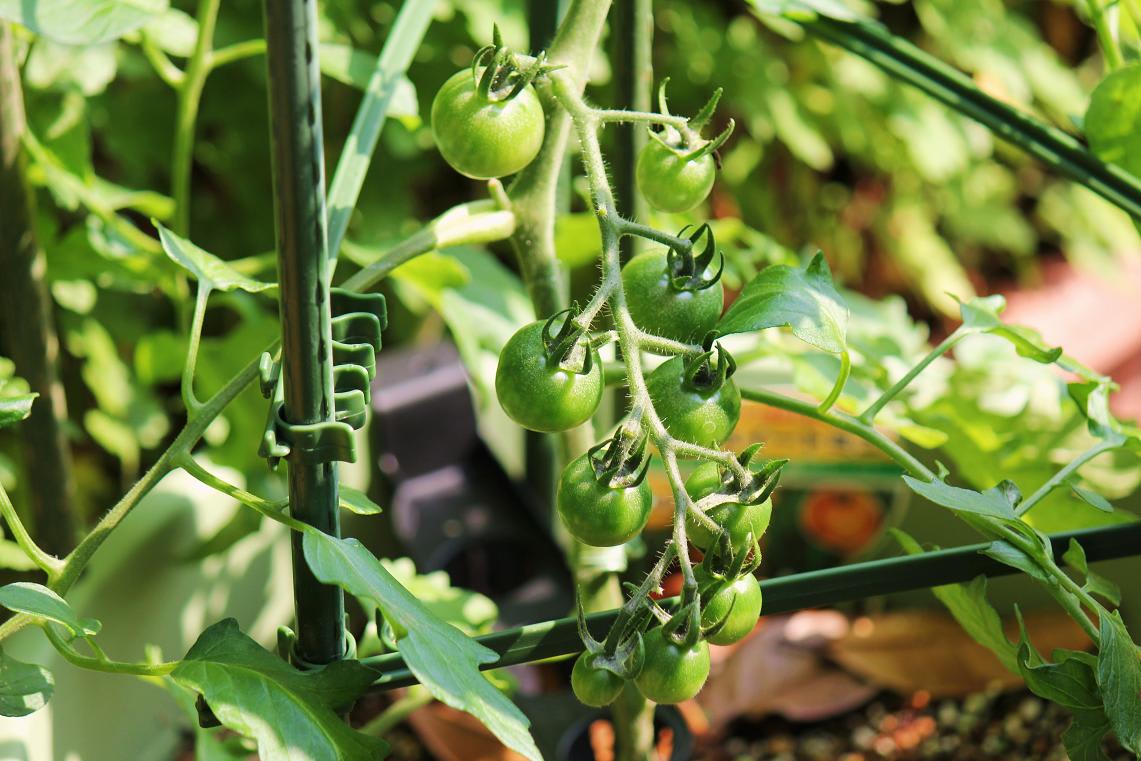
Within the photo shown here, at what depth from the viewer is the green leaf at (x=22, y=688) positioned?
0.48 metres

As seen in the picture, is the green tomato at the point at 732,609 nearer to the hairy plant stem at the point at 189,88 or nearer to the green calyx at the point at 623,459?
the green calyx at the point at 623,459

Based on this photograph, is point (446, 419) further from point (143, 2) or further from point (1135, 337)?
point (1135, 337)

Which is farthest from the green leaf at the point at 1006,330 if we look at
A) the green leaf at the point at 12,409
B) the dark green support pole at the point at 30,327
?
the dark green support pole at the point at 30,327

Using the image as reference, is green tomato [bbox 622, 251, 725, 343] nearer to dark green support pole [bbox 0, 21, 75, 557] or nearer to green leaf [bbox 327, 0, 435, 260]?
green leaf [bbox 327, 0, 435, 260]

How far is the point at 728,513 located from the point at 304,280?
175mm

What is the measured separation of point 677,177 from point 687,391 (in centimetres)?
9

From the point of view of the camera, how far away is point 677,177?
1.59 ft

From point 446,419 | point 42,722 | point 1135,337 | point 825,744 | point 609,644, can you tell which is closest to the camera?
point 609,644

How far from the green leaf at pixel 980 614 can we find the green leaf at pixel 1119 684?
44 mm

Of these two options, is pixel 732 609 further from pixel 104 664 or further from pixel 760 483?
pixel 104 664

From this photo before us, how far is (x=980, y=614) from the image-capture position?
54 centimetres

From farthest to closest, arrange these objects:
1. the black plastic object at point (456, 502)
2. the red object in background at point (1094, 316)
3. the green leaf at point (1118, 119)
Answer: the red object in background at point (1094, 316), the black plastic object at point (456, 502), the green leaf at point (1118, 119)

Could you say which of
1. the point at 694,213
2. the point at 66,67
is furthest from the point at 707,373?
the point at 694,213

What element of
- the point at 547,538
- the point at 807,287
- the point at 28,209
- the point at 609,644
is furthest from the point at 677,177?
the point at 547,538
